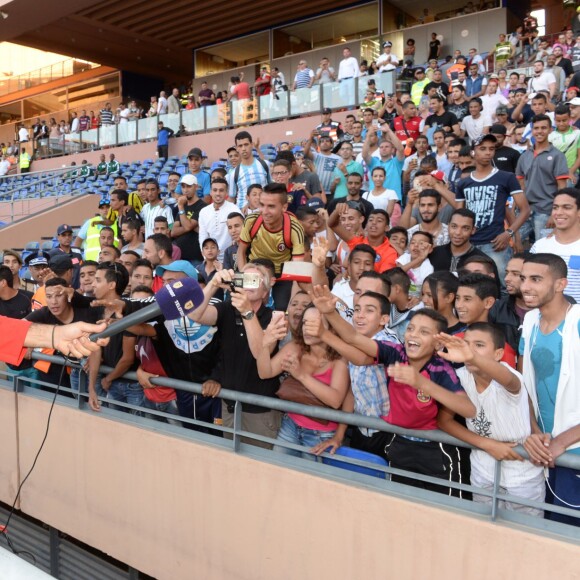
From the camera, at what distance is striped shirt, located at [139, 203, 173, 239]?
7767 millimetres

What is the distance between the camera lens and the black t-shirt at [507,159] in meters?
6.70

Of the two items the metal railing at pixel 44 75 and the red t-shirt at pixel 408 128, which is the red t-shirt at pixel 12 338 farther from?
the metal railing at pixel 44 75

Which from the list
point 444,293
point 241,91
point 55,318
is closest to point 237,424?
point 444,293

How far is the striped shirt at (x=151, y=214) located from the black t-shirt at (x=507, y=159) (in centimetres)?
381

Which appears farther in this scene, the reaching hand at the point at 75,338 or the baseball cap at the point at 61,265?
the baseball cap at the point at 61,265

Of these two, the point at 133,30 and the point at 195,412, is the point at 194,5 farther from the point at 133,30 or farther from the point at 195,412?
the point at 195,412

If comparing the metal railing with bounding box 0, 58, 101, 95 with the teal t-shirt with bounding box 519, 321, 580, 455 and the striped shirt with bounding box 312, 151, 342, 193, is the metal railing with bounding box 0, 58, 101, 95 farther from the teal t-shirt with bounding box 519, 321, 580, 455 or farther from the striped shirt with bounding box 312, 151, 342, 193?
the teal t-shirt with bounding box 519, 321, 580, 455

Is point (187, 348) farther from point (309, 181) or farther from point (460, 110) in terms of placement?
point (460, 110)

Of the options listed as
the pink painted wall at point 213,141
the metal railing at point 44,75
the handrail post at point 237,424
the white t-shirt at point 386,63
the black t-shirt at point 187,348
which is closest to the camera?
the handrail post at point 237,424

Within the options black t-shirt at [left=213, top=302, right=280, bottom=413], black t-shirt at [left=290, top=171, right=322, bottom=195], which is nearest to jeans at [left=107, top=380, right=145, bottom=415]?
black t-shirt at [left=213, top=302, right=280, bottom=413]

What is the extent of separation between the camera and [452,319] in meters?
3.78

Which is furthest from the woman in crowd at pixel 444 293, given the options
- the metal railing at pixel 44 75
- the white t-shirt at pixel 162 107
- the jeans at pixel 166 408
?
the metal railing at pixel 44 75

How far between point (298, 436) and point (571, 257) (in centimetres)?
213

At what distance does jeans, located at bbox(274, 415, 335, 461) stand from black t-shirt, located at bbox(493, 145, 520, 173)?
432 centimetres
